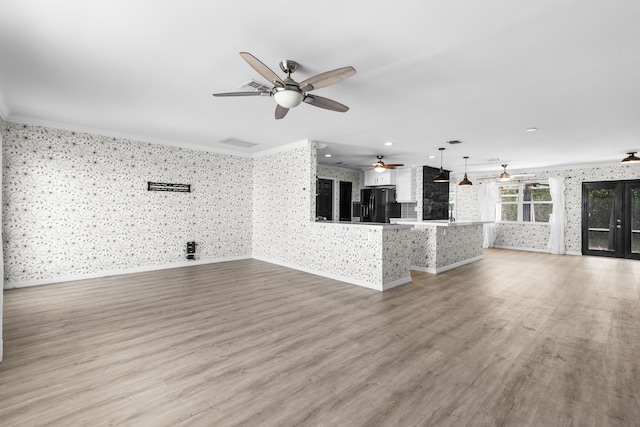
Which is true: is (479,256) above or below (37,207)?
below

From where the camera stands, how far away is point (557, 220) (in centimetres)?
849

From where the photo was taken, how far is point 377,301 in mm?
3922

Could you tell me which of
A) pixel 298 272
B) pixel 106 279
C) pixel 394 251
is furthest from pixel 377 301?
pixel 106 279

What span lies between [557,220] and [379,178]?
205 inches

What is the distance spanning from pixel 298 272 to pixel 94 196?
12.4ft

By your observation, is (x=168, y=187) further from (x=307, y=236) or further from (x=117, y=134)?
(x=307, y=236)

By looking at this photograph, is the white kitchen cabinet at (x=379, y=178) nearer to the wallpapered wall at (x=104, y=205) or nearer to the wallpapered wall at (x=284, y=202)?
the wallpapered wall at (x=284, y=202)

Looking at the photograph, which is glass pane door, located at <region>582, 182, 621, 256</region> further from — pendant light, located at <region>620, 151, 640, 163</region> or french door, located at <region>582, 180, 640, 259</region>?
pendant light, located at <region>620, 151, 640, 163</region>

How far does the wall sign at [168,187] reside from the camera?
569 centimetres

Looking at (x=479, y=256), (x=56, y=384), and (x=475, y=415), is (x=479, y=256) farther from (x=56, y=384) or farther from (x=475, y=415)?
(x=56, y=384)

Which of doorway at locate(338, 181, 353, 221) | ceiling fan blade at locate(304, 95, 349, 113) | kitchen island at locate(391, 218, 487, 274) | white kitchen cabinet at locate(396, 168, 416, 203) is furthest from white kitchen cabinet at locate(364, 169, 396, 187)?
ceiling fan blade at locate(304, 95, 349, 113)

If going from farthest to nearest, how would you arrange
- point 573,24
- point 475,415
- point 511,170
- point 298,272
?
point 511,170
point 298,272
point 573,24
point 475,415

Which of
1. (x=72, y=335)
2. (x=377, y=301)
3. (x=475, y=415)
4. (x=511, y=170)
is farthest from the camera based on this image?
(x=511, y=170)

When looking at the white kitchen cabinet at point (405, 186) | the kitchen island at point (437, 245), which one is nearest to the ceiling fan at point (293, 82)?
the kitchen island at point (437, 245)
